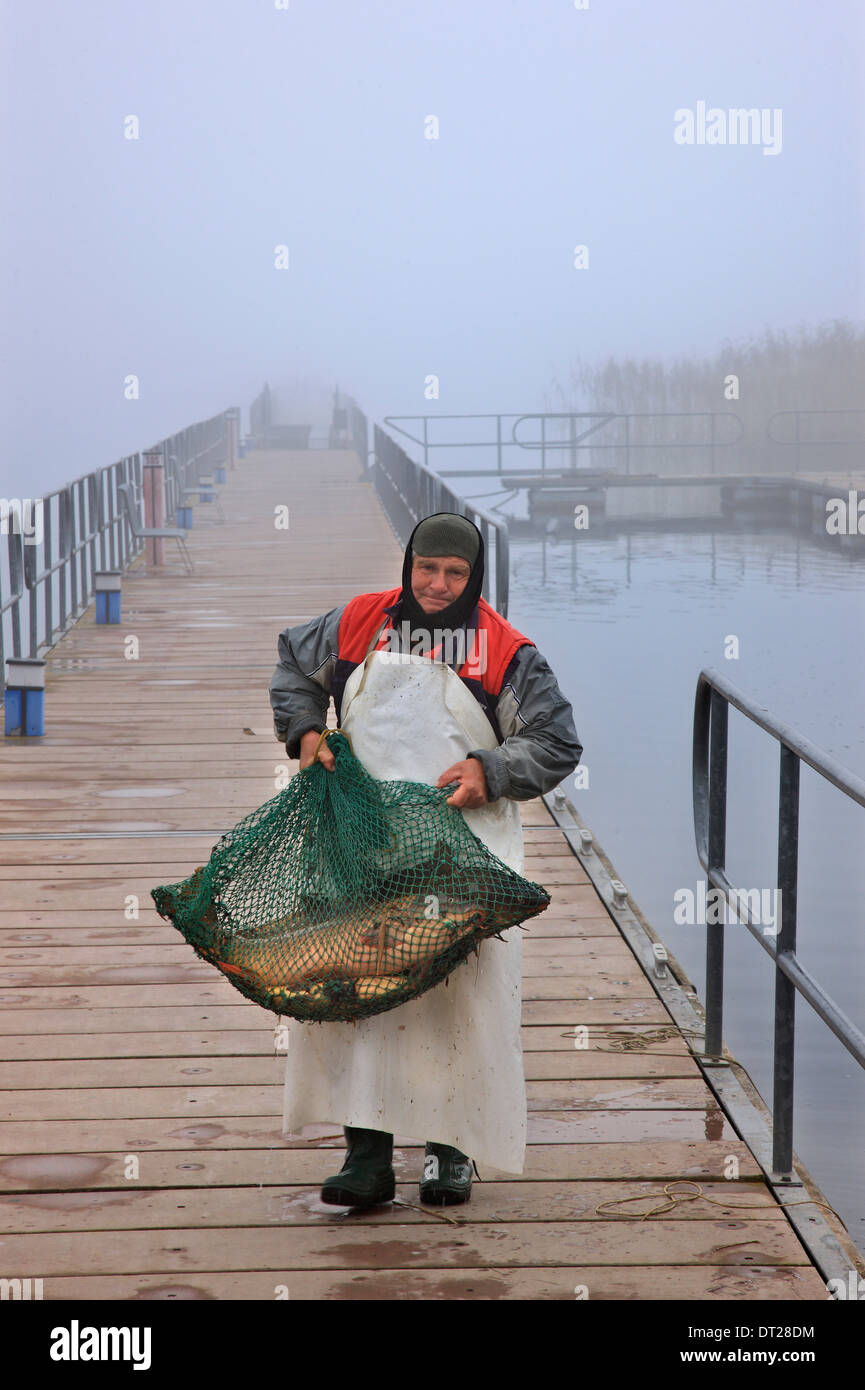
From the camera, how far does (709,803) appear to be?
3.62 m

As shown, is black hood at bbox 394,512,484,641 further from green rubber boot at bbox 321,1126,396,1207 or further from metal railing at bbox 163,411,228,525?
metal railing at bbox 163,411,228,525

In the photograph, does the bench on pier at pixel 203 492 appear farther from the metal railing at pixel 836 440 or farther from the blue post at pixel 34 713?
the blue post at pixel 34 713

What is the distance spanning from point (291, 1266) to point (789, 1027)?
→ 3.33 feet

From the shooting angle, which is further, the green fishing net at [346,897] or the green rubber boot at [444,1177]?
the green rubber boot at [444,1177]

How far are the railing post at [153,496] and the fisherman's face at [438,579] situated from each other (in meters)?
11.5

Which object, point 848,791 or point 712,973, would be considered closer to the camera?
point 848,791

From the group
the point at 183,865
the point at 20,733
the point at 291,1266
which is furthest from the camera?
the point at 20,733

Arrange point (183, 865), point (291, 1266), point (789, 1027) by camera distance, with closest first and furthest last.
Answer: point (291, 1266), point (789, 1027), point (183, 865)

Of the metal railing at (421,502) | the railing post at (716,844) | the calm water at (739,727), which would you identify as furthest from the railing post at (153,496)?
the railing post at (716,844)

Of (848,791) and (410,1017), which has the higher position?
(848,791)

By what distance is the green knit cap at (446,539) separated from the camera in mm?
2734

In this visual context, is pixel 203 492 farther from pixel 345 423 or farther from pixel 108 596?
pixel 345 423
